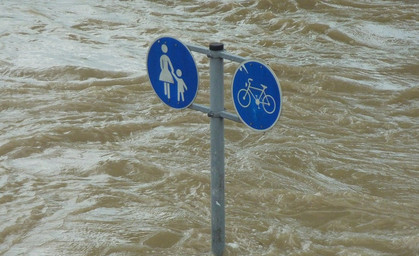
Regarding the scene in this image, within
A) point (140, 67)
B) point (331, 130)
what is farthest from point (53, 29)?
point (331, 130)

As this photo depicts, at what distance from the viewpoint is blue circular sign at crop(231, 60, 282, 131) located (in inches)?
125

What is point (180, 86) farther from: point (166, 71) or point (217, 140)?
point (217, 140)

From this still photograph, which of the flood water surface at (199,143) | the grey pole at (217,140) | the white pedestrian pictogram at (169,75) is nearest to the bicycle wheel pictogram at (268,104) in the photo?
the grey pole at (217,140)

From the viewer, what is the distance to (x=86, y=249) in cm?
420

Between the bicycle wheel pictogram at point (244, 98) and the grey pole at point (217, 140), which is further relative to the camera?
the grey pole at point (217, 140)

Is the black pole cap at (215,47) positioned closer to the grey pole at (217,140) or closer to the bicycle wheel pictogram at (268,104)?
the grey pole at (217,140)

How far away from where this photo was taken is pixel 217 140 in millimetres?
3520

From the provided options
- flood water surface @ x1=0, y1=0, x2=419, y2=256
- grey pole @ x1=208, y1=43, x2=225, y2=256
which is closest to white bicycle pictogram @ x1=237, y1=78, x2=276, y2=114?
grey pole @ x1=208, y1=43, x2=225, y2=256

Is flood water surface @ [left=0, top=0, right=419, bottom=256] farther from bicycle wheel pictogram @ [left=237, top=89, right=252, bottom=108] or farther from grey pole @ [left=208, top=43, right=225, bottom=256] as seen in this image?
bicycle wheel pictogram @ [left=237, top=89, right=252, bottom=108]

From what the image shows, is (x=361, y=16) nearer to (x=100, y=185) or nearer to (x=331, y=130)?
(x=331, y=130)

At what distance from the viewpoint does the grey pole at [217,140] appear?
11.2 ft

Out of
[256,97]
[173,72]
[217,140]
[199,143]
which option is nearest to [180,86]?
[173,72]

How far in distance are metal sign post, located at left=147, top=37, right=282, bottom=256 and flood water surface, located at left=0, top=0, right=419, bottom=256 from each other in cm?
78

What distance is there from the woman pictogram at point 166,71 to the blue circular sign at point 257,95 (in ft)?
1.18
